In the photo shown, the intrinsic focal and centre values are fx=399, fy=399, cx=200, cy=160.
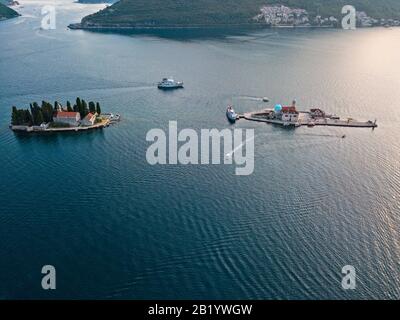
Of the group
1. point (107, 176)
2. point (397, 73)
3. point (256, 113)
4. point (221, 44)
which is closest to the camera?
point (107, 176)

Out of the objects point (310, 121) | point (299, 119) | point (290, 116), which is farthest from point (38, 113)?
point (310, 121)

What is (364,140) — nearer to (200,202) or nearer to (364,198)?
(364,198)

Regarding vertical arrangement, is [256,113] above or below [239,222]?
above

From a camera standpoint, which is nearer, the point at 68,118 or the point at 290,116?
the point at 68,118

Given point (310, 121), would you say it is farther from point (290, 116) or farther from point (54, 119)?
point (54, 119)

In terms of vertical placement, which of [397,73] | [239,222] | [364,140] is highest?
[397,73]
